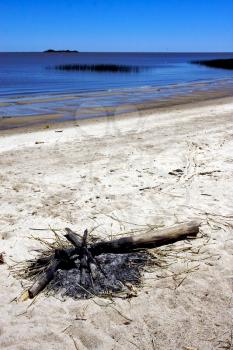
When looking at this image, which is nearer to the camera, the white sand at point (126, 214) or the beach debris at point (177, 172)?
the white sand at point (126, 214)

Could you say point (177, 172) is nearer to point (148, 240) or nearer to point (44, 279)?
point (148, 240)

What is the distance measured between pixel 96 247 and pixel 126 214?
1406mm

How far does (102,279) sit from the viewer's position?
4051mm

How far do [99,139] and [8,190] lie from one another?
4.29 m

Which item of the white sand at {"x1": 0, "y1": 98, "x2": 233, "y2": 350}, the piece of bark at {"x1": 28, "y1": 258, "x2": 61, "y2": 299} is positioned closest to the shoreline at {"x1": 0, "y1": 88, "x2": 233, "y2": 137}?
the white sand at {"x1": 0, "y1": 98, "x2": 233, "y2": 350}

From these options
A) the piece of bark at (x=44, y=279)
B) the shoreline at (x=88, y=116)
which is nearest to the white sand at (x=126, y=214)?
the piece of bark at (x=44, y=279)

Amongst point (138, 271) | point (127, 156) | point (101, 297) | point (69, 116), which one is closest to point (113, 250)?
point (138, 271)

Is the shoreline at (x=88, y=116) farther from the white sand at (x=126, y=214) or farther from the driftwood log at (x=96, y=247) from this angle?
the driftwood log at (x=96, y=247)

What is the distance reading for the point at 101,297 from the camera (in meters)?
3.86

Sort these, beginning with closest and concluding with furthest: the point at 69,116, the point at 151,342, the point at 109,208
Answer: the point at 151,342
the point at 109,208
the point at 69,116

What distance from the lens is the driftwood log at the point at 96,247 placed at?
402cm

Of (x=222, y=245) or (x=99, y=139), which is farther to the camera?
(x=99, y=139)

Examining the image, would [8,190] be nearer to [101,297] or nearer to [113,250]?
[113,250]

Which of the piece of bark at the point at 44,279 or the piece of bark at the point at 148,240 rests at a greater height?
the piece of bark at the point at 148,240
